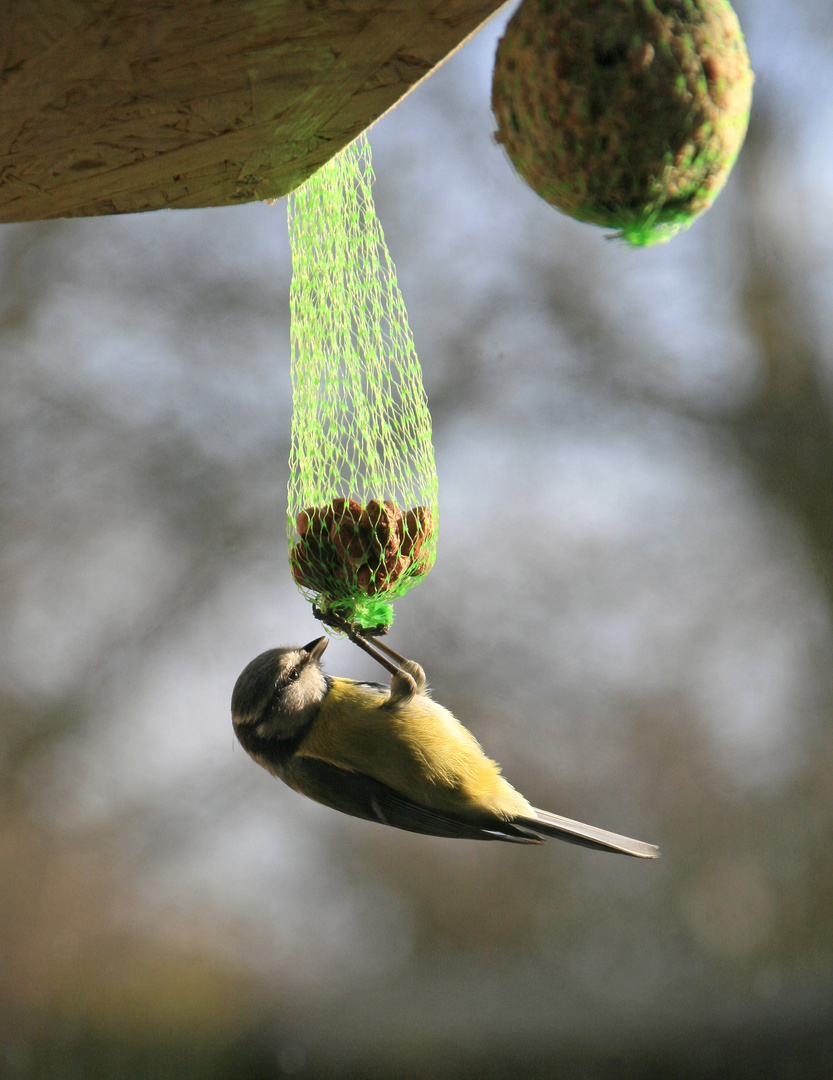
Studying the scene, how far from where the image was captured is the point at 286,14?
2.70 feet

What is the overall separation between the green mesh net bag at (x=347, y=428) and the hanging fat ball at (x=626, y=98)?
0.59 metres

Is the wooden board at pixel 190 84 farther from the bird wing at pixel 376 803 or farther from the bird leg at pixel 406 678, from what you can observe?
the bird wing at pixel 376 803

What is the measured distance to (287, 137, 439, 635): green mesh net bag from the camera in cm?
142

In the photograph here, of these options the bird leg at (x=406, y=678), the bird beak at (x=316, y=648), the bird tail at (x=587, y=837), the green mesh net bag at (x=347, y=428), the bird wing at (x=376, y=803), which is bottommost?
the bird tail at (x=587, y=837)

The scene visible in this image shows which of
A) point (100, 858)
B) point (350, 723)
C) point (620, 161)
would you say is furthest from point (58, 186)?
point (100, 858)

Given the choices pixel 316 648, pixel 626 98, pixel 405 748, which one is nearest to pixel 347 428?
pixel 316 648

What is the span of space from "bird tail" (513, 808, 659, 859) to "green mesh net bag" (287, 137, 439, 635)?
Result: 53 cm

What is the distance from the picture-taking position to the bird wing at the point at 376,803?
1666mm

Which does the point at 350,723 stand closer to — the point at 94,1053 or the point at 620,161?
the point at 620,161

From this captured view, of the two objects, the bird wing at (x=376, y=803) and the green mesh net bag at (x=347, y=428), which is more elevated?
the green mesh net bag at (x=347, y=428)

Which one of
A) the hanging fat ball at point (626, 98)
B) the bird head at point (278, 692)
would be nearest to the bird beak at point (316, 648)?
the bird head at point (278, 692)

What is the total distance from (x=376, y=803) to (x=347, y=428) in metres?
0.73

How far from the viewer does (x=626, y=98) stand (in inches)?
30.6

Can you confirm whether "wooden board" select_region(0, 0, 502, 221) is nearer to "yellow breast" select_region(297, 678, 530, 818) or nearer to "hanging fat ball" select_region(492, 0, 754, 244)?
"hanging fat ball" select_region(492, 0, 754, 244)
